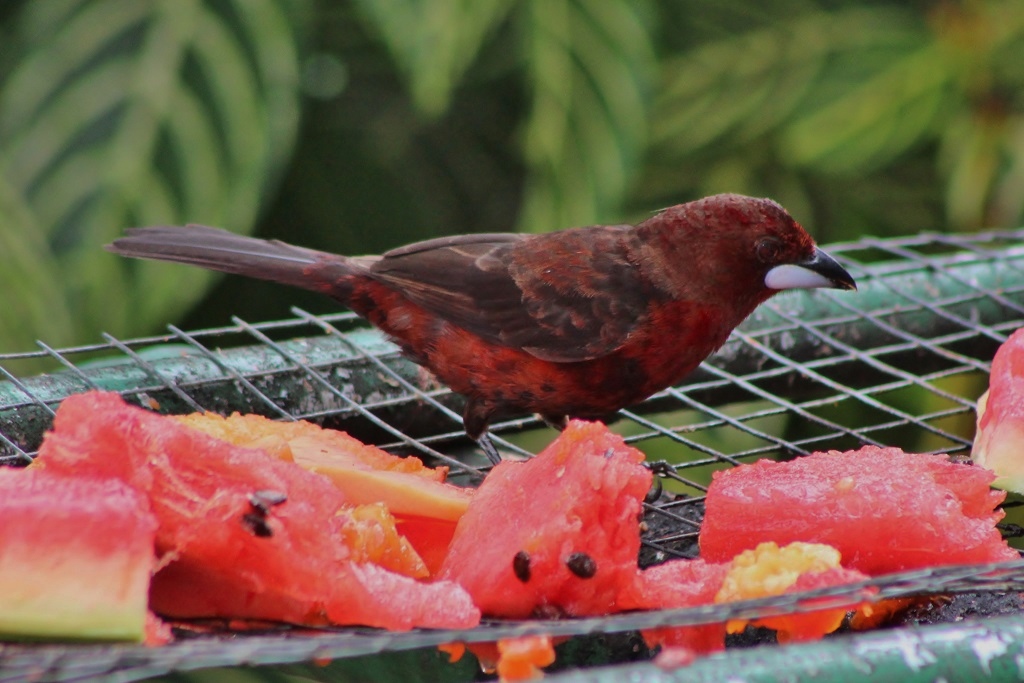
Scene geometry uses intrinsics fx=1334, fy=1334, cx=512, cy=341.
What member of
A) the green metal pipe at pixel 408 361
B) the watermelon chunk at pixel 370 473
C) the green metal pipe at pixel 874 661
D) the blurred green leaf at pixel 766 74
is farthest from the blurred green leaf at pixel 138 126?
the green metal pipe at pixel 874 661

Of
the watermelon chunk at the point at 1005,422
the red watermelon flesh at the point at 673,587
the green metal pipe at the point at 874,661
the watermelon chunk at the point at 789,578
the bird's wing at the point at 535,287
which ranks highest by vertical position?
the bird's wing at the point at 535,287

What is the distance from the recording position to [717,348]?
2.83 m

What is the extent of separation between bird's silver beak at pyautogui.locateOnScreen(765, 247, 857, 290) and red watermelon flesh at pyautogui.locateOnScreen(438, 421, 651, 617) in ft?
2.76

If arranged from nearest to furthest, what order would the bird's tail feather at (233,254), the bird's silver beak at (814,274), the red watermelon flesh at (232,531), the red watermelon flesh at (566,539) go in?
the red watermelon flesh at (232,531) → the red watermelon flesh at (566,539) → the bird's silver beak at (814,274) → the bird's tail feather at (233,254)

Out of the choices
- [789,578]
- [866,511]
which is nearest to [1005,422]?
[866,511]

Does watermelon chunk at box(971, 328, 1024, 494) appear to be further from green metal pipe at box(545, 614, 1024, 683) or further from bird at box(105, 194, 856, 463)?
green metal pipe at box(545, 614, 1024, 683)

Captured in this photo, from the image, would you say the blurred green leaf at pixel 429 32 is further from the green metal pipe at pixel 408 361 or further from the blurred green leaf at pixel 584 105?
the green metal pipe at pixel 408 361

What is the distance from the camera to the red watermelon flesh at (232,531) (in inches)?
71.1

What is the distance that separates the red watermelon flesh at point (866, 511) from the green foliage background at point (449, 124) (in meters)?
2.19

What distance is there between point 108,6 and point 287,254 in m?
1.44

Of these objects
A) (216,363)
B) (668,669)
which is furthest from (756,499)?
(216,363)

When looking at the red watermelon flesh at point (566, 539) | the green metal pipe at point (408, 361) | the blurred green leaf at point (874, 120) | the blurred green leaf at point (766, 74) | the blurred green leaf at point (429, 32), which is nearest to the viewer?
the red watermelon flesh at point (566, 539)

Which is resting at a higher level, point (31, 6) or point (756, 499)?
point (31, 6)

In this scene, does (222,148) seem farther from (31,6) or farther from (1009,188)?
(1009,188)
